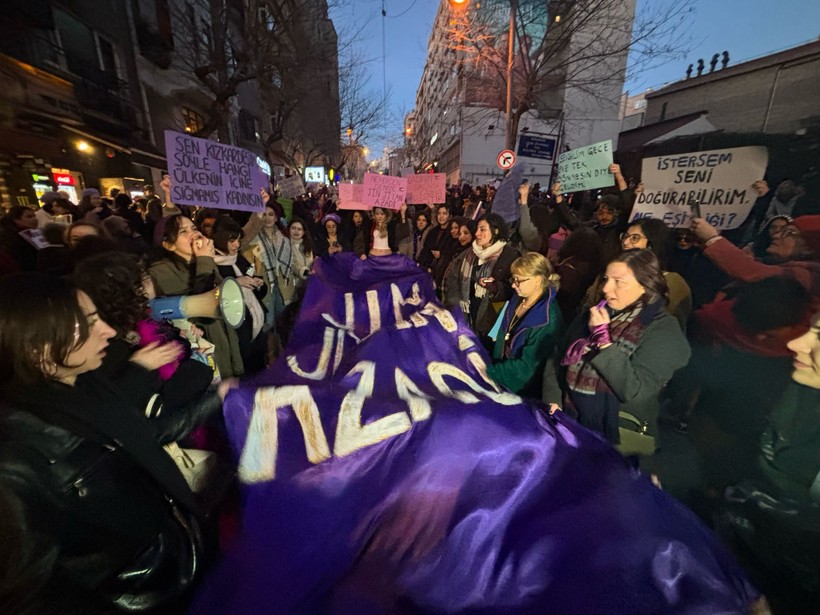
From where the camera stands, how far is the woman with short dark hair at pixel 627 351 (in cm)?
194

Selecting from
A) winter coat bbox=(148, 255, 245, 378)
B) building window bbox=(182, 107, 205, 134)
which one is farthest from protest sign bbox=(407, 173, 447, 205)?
building window bbox=(182, 107, 205, 134)

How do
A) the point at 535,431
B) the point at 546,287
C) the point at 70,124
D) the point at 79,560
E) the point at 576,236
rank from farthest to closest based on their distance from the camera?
1. the point at 70,124
2. the point at 576,236
3. the point at 546,287
4. the point at 535,431
5. the point at 79,560

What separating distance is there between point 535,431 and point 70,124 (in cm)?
1553

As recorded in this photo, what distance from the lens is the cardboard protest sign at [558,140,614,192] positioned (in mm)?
5031

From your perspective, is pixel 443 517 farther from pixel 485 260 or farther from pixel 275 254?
pixel 275 254

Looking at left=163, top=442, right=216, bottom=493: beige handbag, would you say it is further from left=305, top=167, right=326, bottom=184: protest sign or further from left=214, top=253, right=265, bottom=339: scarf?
left=305, top=167, right=326, bottom=184: protest sign

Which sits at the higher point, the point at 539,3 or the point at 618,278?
the point at 539,3

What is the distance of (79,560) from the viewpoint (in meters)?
1.16

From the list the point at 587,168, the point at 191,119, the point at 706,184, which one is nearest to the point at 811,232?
the point at 706,184

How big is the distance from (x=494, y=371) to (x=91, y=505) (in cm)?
226

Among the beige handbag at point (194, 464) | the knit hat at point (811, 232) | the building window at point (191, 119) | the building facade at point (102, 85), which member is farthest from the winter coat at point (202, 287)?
the building window at point (191, 119)

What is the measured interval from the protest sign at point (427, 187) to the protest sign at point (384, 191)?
0.57 metres

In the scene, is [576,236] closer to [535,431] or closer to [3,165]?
[535,431]

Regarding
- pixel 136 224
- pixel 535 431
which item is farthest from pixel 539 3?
pixel 535 431
